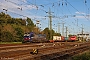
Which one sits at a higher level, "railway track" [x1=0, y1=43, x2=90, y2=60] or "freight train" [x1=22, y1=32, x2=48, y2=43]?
"freight train" [x1=22, y1=32, x2=48, y2=43]

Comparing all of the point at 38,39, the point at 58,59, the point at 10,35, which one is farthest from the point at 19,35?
the point at 58,59

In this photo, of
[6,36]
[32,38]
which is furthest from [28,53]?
[6,36]

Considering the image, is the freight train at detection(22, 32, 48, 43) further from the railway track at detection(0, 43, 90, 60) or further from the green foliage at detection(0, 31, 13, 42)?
the railway track at detection(0, 43, 90, 60)

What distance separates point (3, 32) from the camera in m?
56.8

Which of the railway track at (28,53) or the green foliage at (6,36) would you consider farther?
the green foliage at (6,36)

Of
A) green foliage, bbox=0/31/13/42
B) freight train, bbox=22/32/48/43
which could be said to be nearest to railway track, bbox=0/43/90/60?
freight train, bbox=22/32/48/43

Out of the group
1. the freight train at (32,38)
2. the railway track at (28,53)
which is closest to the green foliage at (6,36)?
the freight train at (32,38)

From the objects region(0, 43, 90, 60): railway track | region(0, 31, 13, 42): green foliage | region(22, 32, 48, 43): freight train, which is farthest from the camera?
region(0, 31, 13, 42): green foliage

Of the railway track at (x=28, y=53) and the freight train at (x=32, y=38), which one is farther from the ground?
the freight train at (x=32, y=38)

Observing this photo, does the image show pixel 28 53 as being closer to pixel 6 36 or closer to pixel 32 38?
pixel 32 38

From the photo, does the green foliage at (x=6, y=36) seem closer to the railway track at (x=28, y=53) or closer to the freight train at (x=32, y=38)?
the freight train at (x=32, y=38)

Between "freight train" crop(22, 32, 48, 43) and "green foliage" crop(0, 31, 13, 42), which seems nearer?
Result: "freight train" crop(22, 32, 48, 43)

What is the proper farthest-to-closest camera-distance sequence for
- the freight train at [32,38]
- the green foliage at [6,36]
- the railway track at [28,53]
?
the green foliage at [6,36]
the freight train at [32,38]
the railway track at [28,53]

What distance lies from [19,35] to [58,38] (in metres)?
18.3
